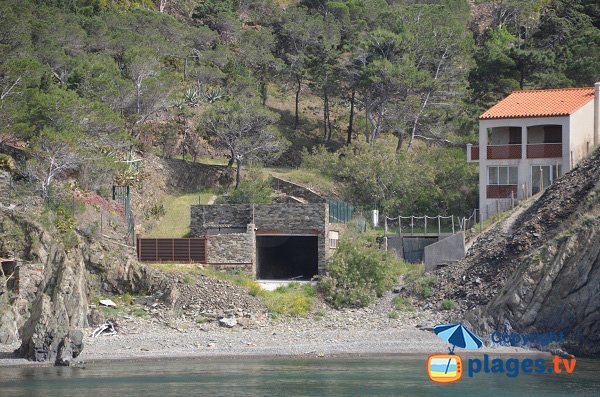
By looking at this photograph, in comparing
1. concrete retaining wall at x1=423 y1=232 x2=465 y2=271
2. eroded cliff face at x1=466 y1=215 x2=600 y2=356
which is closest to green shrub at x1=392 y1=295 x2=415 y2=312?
concrete retaining wall at x1=423 y1=232 x2=465 y2=271

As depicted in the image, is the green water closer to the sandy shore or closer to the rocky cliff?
the sandy shore

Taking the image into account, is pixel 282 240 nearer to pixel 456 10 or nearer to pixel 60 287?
pixel 60 287

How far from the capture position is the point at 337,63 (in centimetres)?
7775

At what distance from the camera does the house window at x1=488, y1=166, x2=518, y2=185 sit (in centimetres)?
6222

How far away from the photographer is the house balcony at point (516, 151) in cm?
6134

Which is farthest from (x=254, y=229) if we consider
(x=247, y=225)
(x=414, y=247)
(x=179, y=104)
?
(x=179, y=104)

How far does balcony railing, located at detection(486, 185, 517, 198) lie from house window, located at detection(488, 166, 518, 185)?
1.00 ft

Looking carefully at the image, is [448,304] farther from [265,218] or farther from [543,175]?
[543,175]

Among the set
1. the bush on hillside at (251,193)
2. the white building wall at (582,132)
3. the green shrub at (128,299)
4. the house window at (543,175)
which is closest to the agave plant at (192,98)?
the bush on hillside at (251,193)

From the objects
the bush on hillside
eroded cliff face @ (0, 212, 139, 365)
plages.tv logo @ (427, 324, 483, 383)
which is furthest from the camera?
the bush on hillside

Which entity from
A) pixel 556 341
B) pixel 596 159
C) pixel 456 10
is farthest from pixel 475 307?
pixel 456 10

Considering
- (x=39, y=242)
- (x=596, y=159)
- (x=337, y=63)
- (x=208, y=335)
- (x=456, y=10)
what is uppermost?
(x=456, y=10)

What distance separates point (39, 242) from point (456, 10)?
2024 inches

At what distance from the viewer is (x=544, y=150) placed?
61.5 m
